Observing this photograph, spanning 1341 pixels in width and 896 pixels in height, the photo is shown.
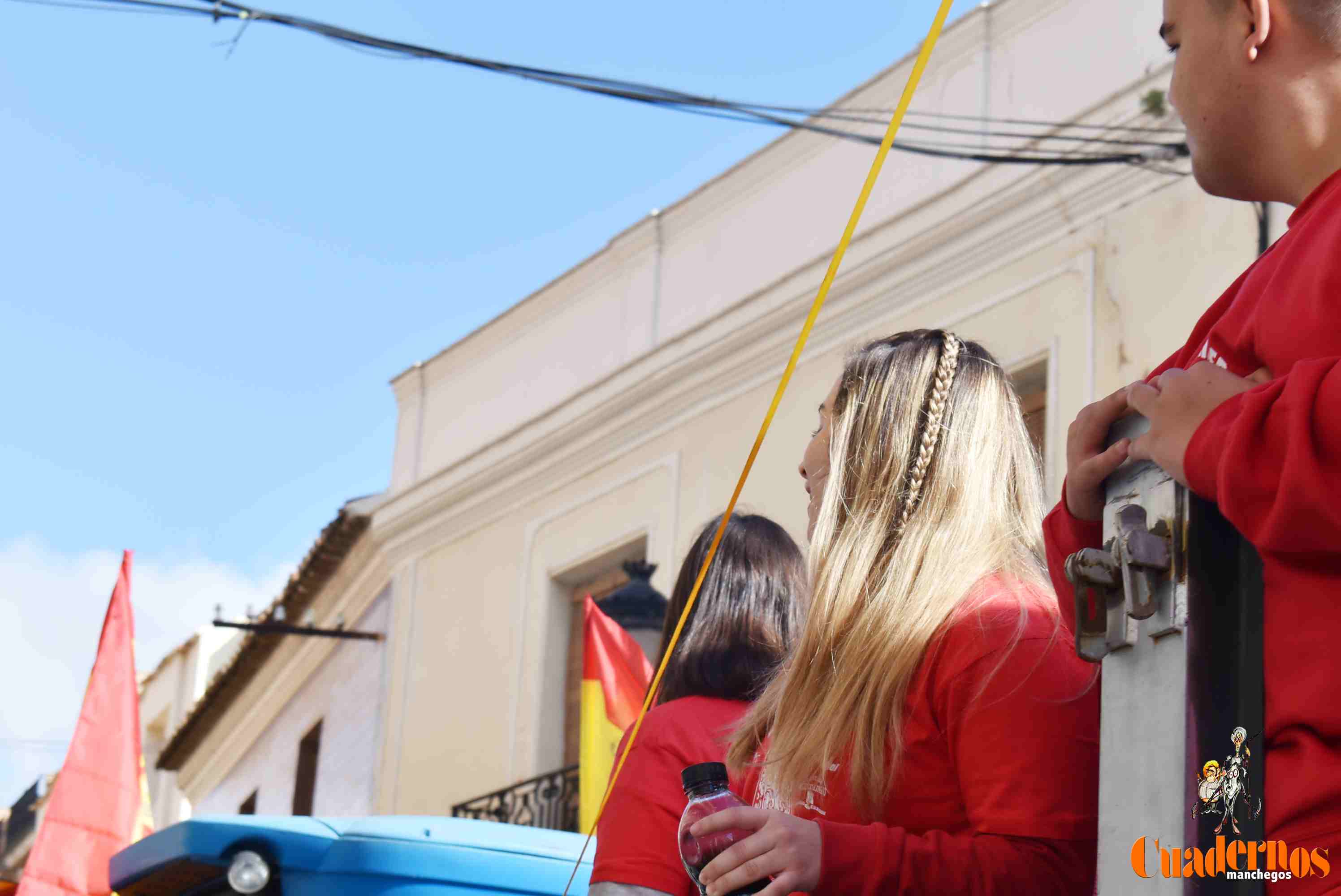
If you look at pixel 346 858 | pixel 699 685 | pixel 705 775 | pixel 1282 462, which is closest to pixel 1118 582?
pixel 1282 462

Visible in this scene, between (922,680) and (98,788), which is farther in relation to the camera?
(98,788)

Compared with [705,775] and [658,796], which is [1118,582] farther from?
[658,796]

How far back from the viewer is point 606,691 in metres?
7.51

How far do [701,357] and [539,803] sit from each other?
3.13 meters

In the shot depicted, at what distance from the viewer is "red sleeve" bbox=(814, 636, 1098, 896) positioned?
186cm

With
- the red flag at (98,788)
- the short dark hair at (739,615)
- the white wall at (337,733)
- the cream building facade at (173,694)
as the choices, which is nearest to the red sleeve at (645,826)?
the short dark hair at (739,615)

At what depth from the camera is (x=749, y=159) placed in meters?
12.1

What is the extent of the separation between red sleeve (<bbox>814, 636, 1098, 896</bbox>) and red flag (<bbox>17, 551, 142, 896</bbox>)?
3507mm

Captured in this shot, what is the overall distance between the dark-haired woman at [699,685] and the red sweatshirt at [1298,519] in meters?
1.25

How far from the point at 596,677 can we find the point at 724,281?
4986 mm

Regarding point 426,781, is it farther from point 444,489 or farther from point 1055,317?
point 1055,317

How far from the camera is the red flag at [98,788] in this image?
17.3ft

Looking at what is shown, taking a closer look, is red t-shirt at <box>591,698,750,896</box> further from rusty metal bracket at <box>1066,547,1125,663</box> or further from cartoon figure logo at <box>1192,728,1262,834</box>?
cartoon figure logo at <box>1192,728,1262,834</box>

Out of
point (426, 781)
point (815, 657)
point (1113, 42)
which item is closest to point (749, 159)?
point (1113, 42)
